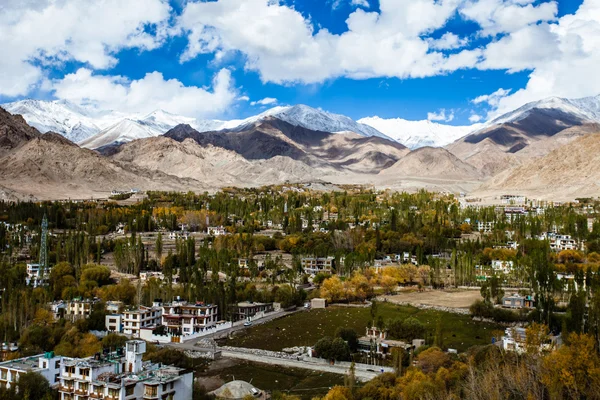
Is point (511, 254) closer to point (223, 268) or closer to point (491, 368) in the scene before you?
point (223, 268)

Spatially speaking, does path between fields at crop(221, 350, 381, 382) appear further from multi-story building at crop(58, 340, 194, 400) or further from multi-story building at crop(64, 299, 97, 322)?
multi-story building at crop(64, 299, 97, 322)

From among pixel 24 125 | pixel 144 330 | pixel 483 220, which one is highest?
pixel 24 125

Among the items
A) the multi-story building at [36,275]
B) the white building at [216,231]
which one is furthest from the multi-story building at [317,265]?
the multi-story building at [36,275]

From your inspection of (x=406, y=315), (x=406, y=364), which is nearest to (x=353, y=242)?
(x=406, y=315)

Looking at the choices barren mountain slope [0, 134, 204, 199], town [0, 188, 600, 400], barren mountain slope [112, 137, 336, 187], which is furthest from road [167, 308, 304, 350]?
barren mountain slope [112, 137, 336, 187]

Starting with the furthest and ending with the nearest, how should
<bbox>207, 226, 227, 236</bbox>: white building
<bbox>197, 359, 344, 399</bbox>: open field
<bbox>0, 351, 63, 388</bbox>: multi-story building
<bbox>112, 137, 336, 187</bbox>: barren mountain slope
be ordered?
<bbox>112, 137, 336, 187</bbox>: barren mountain slope < <bbox>207, 226, 227, 236</bbox>: white building < <bbox>197, 359, 344, 399</bbox>: open field < <bbox>0, 351, 63, 388</bbox>: multi-story building

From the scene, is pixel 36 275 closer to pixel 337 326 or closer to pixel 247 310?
pixel 247 310
